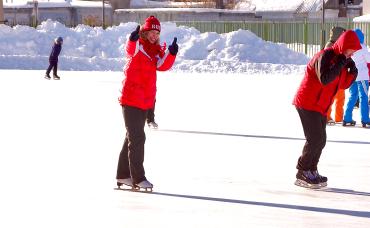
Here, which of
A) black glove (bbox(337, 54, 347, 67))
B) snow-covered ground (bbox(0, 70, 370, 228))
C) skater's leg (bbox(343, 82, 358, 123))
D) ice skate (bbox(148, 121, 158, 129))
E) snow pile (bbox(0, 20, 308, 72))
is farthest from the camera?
snow pile (bbox(0, 20, 308, 72))

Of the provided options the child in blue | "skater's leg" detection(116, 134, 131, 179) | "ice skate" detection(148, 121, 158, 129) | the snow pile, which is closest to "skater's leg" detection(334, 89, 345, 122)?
the child in blue

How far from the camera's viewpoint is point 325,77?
7.33 meters

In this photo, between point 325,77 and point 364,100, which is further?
point 364,100

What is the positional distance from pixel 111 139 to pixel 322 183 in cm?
441

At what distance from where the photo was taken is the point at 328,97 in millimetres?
7695

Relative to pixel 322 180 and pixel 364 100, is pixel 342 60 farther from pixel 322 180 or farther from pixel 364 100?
pixel 364 100

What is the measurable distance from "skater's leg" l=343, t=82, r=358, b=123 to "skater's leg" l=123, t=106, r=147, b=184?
6.19m

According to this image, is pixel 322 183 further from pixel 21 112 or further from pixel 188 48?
pixel 188 48

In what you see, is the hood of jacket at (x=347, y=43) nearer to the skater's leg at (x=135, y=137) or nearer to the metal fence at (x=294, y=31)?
the skater's leg at (x=135, y=137)

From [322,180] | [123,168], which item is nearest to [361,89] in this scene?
[322,180]

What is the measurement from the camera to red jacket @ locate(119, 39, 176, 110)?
7449 mm

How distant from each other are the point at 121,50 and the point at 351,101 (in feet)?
78.5

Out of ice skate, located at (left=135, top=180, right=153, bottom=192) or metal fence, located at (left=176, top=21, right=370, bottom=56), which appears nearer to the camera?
ice skate, located at (left=135, top=180, right=153, bottom=192)

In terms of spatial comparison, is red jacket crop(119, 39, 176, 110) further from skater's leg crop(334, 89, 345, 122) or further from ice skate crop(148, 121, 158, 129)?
skater's leg crop(334, 89, 345, 122)
